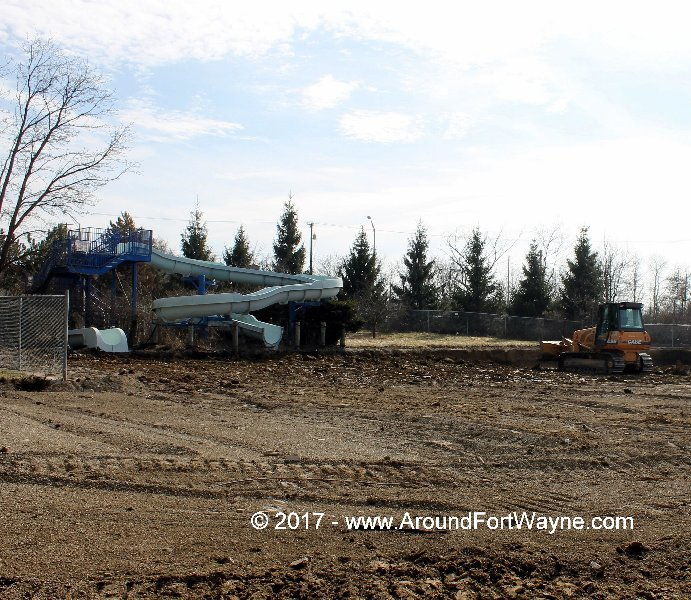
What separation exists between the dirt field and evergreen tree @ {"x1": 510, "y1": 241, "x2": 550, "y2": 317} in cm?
4379

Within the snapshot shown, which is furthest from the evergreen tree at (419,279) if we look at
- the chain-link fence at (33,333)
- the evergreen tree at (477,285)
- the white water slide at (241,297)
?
the chain-link fence at (33,333)

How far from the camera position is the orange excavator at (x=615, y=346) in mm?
27719

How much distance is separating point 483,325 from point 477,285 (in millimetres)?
8407

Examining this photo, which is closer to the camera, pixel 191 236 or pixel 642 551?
pixel 642 551

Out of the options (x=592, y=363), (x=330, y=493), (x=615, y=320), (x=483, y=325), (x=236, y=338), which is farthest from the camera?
(x=483, y=325)

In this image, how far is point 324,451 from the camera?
35.3 ft

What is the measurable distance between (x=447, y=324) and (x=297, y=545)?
4749cm

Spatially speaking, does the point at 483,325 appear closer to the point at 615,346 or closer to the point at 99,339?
the point at 615,346

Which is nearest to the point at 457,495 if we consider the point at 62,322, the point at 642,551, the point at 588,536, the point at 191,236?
the point at 588,536

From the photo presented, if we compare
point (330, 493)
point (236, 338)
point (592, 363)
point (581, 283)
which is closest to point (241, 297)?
point (236, 338)

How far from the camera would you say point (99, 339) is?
30.1 meters

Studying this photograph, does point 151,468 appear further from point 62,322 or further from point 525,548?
point 62,322

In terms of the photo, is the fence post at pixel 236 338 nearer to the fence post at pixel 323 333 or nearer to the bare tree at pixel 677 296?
the fence post at pixel 323 333

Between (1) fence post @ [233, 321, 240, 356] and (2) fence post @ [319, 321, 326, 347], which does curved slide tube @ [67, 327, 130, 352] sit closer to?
(1) fence post @ [233, 321, 240, 356]
